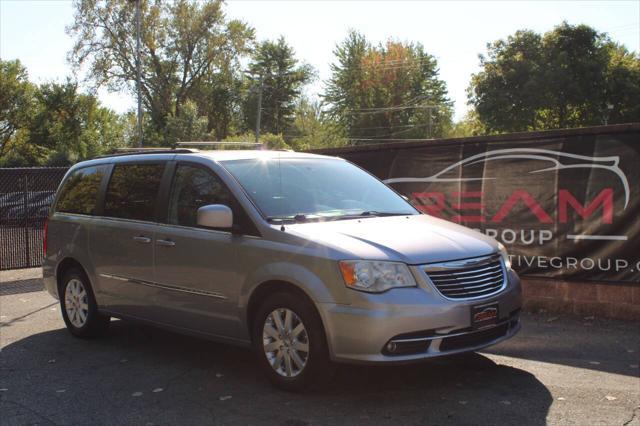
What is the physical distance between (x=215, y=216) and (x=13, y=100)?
56716 mm

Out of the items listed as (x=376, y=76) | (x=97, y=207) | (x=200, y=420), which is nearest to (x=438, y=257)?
(x=200, y=420)

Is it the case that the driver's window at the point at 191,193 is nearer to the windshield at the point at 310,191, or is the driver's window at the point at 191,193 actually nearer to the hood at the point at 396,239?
the windshield at the point at 310,191

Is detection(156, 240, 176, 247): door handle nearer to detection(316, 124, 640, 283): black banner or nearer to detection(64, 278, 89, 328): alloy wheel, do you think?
detection(64, 278, 89, 328): alloy wheel

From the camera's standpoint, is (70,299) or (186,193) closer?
(186,193)

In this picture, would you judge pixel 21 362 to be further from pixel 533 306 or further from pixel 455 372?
pixel 533 306

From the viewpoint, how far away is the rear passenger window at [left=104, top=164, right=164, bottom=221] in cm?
632

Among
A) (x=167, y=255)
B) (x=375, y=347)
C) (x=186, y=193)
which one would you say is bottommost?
(x=375, y=347)

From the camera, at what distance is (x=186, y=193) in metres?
6.02

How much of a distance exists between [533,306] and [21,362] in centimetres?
562

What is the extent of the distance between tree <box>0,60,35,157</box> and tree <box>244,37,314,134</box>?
20.0 metres

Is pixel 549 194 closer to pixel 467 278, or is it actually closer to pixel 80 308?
pixel 467 278

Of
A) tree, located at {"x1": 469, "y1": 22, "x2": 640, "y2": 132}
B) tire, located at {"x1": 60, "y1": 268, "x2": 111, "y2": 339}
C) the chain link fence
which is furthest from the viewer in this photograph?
tree, located at {"x1": 469, "y1": 22, "x2": 640, "y2": 132}

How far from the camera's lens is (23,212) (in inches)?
535

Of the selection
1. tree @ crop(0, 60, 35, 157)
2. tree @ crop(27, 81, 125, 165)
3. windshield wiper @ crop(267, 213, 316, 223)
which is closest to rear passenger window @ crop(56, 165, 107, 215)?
windshield wiper @ crop(267, 213, 316, 223)
